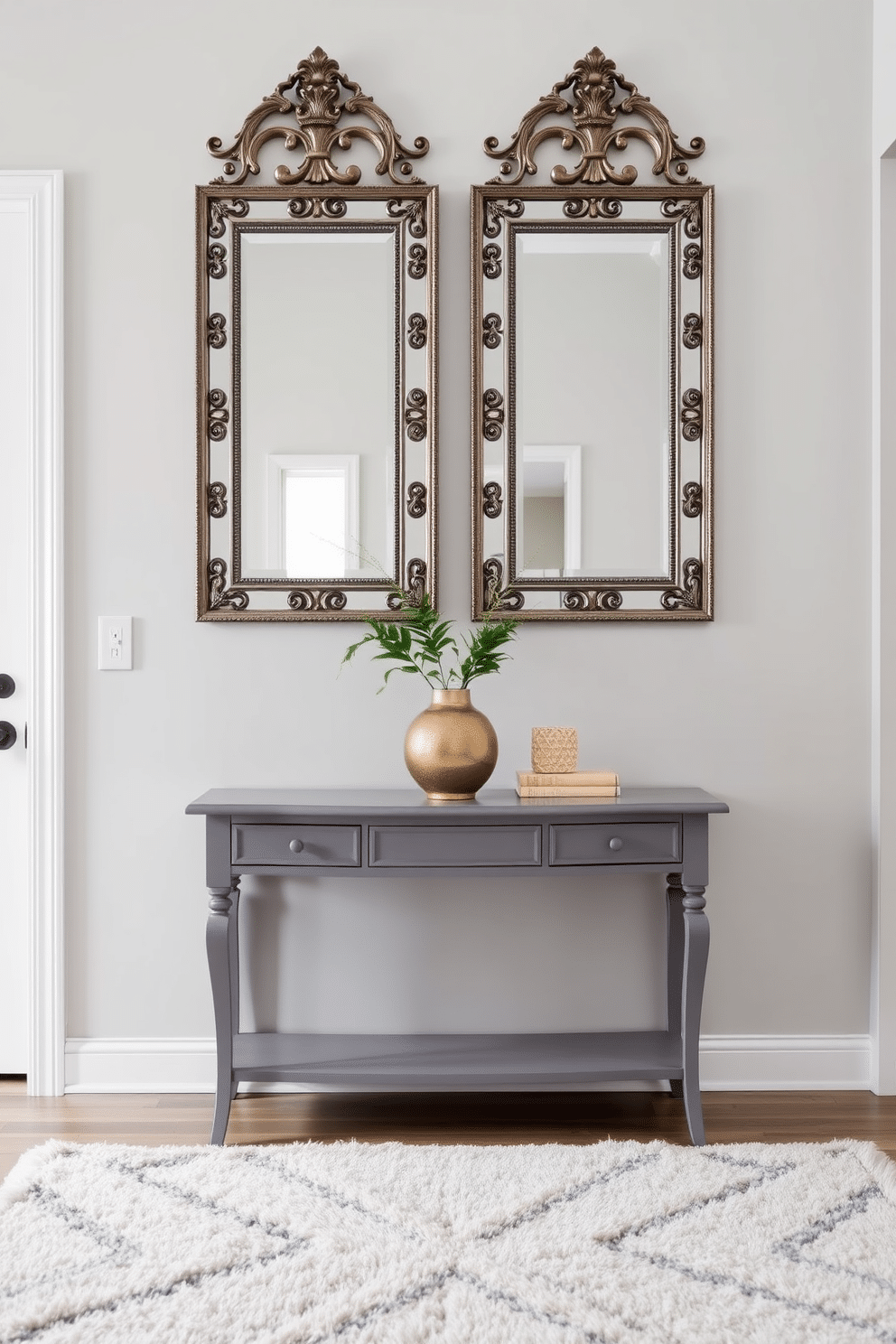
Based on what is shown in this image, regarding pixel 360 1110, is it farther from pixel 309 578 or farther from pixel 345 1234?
pixel 309 578

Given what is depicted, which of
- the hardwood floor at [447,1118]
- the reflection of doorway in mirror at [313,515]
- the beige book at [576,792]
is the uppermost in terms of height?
the reflection of doorway in mirror at [313,515]

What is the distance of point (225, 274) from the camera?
246cm

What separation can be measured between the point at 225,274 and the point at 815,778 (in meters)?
1.99

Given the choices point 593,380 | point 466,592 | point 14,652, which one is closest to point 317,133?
point 593,380

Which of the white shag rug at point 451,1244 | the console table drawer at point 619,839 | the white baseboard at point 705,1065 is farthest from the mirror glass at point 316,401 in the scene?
the white shag rug at point 451,1244

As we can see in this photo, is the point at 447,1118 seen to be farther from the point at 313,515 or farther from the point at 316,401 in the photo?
the point at 316,401

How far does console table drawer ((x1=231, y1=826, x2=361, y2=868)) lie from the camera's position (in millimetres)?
2133

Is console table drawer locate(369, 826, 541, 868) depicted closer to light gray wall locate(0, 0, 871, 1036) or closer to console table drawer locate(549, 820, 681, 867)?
console table drawer locate(549, 820, 681, 867)

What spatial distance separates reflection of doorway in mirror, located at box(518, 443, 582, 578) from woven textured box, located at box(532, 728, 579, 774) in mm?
433

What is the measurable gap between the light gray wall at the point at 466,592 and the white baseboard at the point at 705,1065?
0.16 feet

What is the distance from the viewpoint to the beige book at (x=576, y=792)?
2.25m

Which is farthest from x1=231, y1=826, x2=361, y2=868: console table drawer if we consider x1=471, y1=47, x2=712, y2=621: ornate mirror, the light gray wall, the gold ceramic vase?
x1=471, y1=47, x2=712, y2=621: ornate mirror

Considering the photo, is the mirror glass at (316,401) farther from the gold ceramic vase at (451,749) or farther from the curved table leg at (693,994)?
the curved table leg at (693,994)

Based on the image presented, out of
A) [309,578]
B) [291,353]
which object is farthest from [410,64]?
[309,578]
